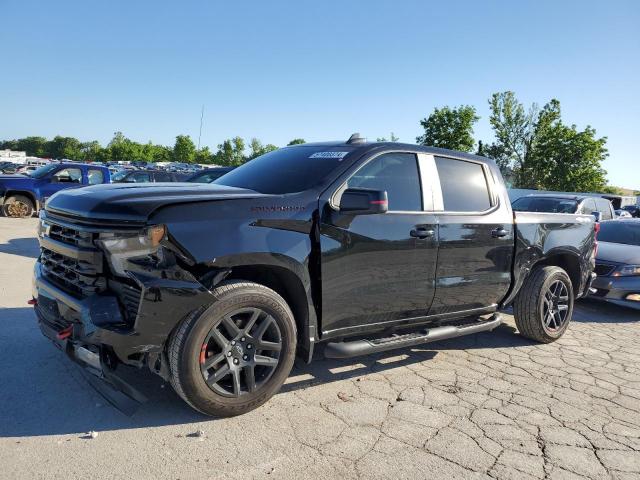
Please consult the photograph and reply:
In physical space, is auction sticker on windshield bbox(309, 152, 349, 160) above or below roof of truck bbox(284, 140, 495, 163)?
below

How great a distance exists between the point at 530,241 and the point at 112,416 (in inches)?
162

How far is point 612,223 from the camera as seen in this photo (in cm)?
905

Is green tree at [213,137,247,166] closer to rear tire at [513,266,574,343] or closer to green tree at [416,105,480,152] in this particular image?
green tree at [416,105,480,152]

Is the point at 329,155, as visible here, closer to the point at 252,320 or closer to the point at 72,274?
the point at 252,320

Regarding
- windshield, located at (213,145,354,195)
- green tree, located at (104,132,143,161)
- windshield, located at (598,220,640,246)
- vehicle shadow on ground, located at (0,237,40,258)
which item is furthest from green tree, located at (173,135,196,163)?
windshield, located at (213,145,354,195)

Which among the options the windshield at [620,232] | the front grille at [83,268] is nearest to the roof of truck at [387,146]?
the front grille at [83,268]

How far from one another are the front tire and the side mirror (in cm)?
80

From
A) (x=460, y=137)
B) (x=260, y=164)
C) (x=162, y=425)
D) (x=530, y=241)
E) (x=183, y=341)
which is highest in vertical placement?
(x=460, y=137)

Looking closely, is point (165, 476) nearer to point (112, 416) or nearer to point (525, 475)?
Answer: point (112, 416)

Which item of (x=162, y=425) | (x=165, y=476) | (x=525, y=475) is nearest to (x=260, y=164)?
(x=162, y=425)

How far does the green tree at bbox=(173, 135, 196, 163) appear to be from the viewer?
87.3 m

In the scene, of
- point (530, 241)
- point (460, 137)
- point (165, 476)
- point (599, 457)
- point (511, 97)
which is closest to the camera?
point (165, 476)

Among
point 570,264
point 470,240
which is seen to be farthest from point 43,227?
point 570,264

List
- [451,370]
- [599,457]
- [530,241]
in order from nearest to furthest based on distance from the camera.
Answer: [599,457], [451,370], [530,241]
